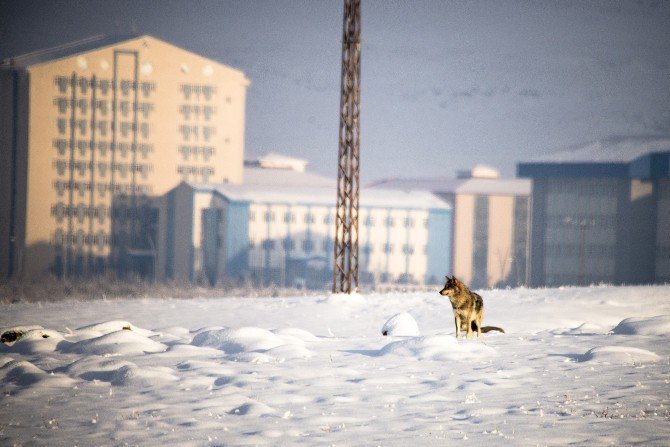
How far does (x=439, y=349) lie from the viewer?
548 inches

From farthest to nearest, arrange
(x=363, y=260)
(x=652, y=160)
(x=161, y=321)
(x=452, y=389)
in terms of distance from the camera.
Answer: (x=363, y=260) → (x=652, y=160) → (x=161, y=321) → (x=452, y=389)

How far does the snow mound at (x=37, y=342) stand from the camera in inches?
615

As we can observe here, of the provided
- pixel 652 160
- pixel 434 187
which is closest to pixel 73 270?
pixel 434 187

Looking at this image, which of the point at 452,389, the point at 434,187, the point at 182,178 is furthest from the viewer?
the point at 434,187

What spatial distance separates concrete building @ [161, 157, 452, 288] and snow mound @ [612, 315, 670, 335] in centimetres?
7804

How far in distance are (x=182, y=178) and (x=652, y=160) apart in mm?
54450

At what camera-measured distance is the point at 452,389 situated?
462 inches

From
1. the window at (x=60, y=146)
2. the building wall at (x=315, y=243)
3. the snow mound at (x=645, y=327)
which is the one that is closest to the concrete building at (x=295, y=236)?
the building wall at (x=315, y=243)

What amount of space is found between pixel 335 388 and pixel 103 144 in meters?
103

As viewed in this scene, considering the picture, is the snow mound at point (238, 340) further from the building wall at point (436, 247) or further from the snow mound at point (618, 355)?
the building wall at point (436, 247)

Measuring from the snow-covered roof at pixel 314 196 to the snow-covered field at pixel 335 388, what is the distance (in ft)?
261

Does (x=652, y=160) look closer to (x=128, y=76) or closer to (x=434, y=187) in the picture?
(x=434, y=187)

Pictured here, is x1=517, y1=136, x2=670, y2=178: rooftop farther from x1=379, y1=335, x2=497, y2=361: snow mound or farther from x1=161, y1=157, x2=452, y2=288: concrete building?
x1=379, y1=335, x2=497, y2=361: snow mound

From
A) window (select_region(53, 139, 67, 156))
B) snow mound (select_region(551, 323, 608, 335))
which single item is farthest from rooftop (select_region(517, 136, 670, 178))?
snow mound (select_region(551, 323, 608, 335))
